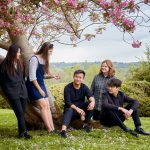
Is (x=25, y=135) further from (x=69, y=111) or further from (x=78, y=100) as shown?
(x=78, y=100)

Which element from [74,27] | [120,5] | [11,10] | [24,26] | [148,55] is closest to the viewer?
[11,10]

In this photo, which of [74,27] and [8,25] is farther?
[74,27]

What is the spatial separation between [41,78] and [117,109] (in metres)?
2.16

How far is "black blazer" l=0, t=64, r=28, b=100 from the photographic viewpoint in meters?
11.7

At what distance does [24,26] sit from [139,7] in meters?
3.10

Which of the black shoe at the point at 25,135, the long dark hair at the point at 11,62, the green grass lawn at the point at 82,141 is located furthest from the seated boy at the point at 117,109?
the long dark hair at the point at 11,62

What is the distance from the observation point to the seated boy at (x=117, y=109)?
40.3 feet

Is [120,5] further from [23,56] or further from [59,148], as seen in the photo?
[23,56]

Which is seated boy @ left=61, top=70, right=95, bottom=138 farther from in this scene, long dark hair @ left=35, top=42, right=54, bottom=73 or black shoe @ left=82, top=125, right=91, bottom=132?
long dark hair @ left=35, top=42, right=54, bottom=73

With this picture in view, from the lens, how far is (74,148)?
1031cm

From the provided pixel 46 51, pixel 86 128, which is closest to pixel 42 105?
pixel 86 128

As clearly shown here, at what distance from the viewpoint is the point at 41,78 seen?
1267 centimetres

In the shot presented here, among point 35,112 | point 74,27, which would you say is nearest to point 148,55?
point 74,27

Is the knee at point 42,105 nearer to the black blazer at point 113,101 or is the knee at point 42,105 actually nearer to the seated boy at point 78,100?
the seated boy at point 78,100
